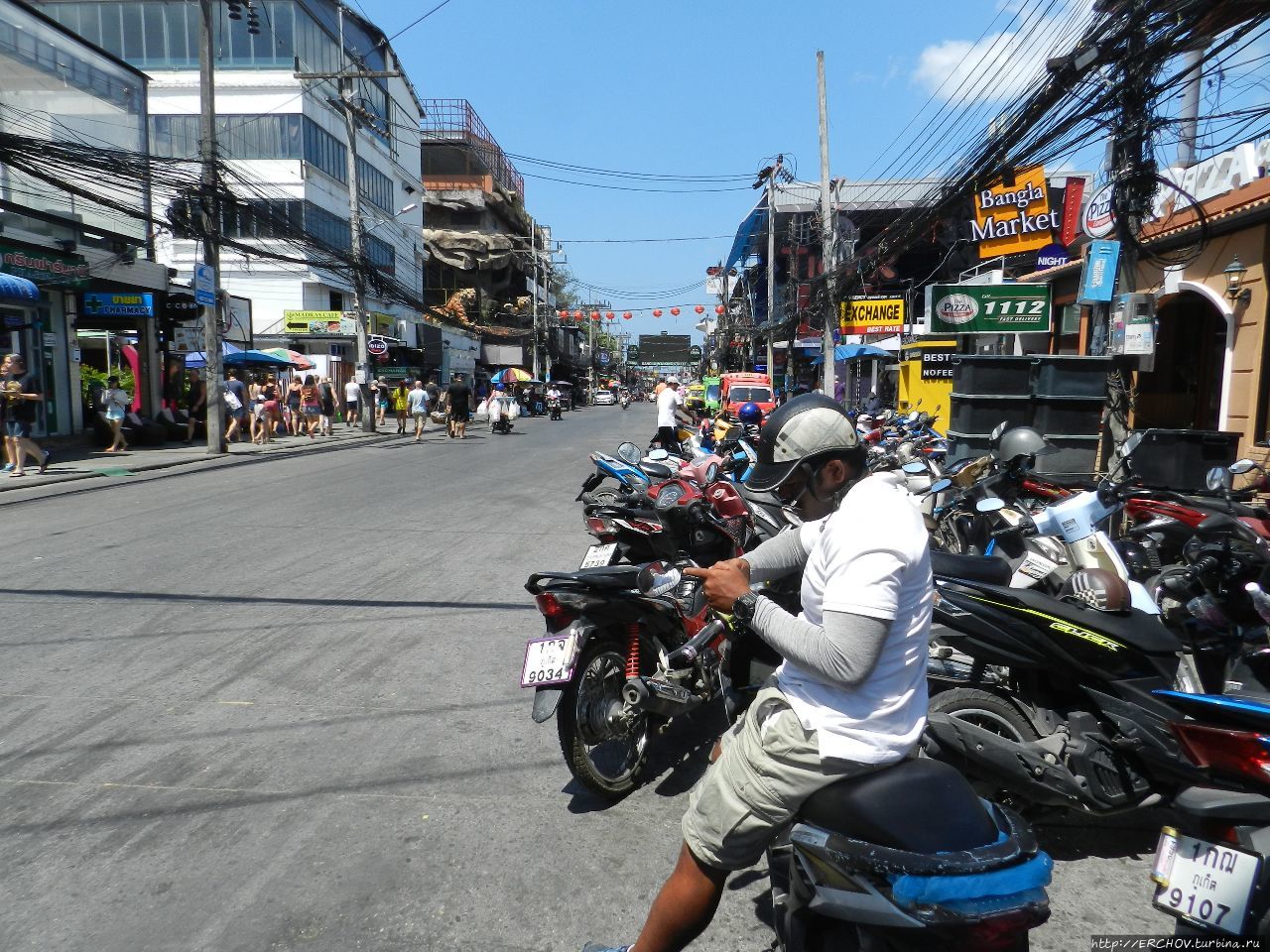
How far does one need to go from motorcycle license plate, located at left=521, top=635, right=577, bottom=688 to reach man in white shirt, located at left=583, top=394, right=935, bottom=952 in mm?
1226

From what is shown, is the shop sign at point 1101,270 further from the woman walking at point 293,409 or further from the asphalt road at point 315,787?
the woman walking at point 293,409

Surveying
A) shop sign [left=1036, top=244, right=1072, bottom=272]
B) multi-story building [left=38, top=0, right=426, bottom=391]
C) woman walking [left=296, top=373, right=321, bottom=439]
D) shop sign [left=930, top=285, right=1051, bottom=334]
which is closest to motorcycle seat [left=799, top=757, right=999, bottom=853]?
shop sign [left=930, top=285, right=1051, bottom=334]

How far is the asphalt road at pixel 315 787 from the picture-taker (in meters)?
2.70

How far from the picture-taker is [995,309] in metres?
14.4

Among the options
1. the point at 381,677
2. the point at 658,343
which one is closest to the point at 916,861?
the point at 381,677

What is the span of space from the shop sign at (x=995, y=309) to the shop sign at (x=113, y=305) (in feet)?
54.7

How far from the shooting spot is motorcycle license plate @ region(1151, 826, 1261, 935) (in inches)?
79.6

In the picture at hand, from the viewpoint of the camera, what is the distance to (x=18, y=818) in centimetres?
321

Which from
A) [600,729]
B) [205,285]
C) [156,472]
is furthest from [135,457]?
[600,729]

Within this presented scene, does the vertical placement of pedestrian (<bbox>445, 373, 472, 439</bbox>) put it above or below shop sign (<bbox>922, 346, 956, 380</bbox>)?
below

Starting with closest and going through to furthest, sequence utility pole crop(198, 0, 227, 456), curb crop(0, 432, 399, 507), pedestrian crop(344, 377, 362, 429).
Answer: curb crop(0, 432, 399, 507)
utility pole crop(198, 0, 227, 456)
pedestrian crop(344, 377, 362, 429)

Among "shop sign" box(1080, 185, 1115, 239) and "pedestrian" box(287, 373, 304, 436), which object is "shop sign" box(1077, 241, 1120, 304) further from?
"pedestrian" box(287, 373, 304, 436)

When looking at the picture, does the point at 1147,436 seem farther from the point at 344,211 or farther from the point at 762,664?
the point at 344,211

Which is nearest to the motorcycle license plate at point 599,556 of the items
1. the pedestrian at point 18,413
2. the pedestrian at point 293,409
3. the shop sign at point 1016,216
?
the pedestrian at point 18,413
